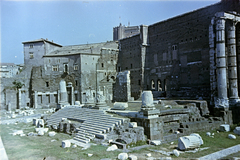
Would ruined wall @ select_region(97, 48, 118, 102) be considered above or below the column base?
above

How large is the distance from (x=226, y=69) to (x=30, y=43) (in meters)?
31.5

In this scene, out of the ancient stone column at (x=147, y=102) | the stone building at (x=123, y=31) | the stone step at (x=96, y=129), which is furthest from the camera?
the stone building at (x=123, y=31)

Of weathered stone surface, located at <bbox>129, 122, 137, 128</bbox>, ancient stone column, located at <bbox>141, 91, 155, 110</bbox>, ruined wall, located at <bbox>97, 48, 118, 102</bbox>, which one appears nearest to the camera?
weathered stone surface, located at <bbox>129, 122, 137, 128</bbox>

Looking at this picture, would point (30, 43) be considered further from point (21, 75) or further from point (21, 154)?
point (21, 154)

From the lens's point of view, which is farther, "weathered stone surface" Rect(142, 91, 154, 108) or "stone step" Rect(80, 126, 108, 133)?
"weathered stone surface" Rect(142, 91, 154, 108)

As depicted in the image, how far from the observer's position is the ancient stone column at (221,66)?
18.4m

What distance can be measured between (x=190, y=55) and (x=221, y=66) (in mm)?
8032

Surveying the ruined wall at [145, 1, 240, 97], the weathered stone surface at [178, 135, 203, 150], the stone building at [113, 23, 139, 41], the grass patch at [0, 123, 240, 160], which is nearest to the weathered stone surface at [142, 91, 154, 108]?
the grass patch at [0, 123, 240, 160]

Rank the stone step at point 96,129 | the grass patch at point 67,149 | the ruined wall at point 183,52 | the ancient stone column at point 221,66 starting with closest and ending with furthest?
the grass patch at point 67,149, the stone step at point 96,129, the ancient stone column at point 221,66, the ruined wall at point 183,52

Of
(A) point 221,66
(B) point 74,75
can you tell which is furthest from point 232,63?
(B) point 74,75

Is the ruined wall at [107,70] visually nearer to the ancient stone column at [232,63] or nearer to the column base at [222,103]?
the column base at [222,103]

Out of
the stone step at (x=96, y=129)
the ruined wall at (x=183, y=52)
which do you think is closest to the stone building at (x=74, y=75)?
the ruined wall at (x=183, y=52)

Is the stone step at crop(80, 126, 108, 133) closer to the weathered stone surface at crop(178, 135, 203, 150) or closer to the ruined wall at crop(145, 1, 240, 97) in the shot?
the weathered stone surface at crop(178, 135, 203, 150)

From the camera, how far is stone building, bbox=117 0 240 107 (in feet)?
61.5
